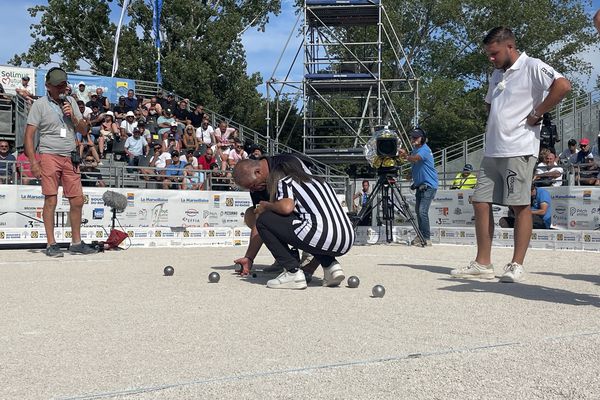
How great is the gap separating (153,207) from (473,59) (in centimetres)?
3270

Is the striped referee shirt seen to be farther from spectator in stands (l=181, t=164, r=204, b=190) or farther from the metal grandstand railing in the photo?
spectator in stands (l=181, t=164, r=204, b=190)

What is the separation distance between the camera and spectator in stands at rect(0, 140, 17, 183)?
1400cm

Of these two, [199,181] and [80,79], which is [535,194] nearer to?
[199,181]

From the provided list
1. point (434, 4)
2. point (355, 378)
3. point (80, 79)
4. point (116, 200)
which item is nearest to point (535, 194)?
point (116, 200)

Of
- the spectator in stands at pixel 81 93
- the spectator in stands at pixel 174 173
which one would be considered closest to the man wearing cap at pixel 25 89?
the spectator in stands at pixel 81 93

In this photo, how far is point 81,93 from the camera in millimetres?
20531

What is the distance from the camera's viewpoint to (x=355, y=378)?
284 cm

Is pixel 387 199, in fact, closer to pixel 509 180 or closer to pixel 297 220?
pixel 509 180

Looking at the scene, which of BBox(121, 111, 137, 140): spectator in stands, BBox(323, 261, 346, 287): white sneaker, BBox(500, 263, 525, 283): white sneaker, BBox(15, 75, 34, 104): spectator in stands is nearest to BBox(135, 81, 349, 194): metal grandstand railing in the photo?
BBox(121, 111, 137, 140): spectator in stands

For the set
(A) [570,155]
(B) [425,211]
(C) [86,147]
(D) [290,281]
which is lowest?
(D) [290,281]

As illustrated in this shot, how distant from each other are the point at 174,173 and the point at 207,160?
1.44 m

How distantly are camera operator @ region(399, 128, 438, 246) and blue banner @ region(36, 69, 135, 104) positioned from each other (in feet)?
40.9

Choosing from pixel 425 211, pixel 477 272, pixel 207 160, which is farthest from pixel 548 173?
pixel 477 272

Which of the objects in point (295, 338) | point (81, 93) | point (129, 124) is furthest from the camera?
point (81, 93)
